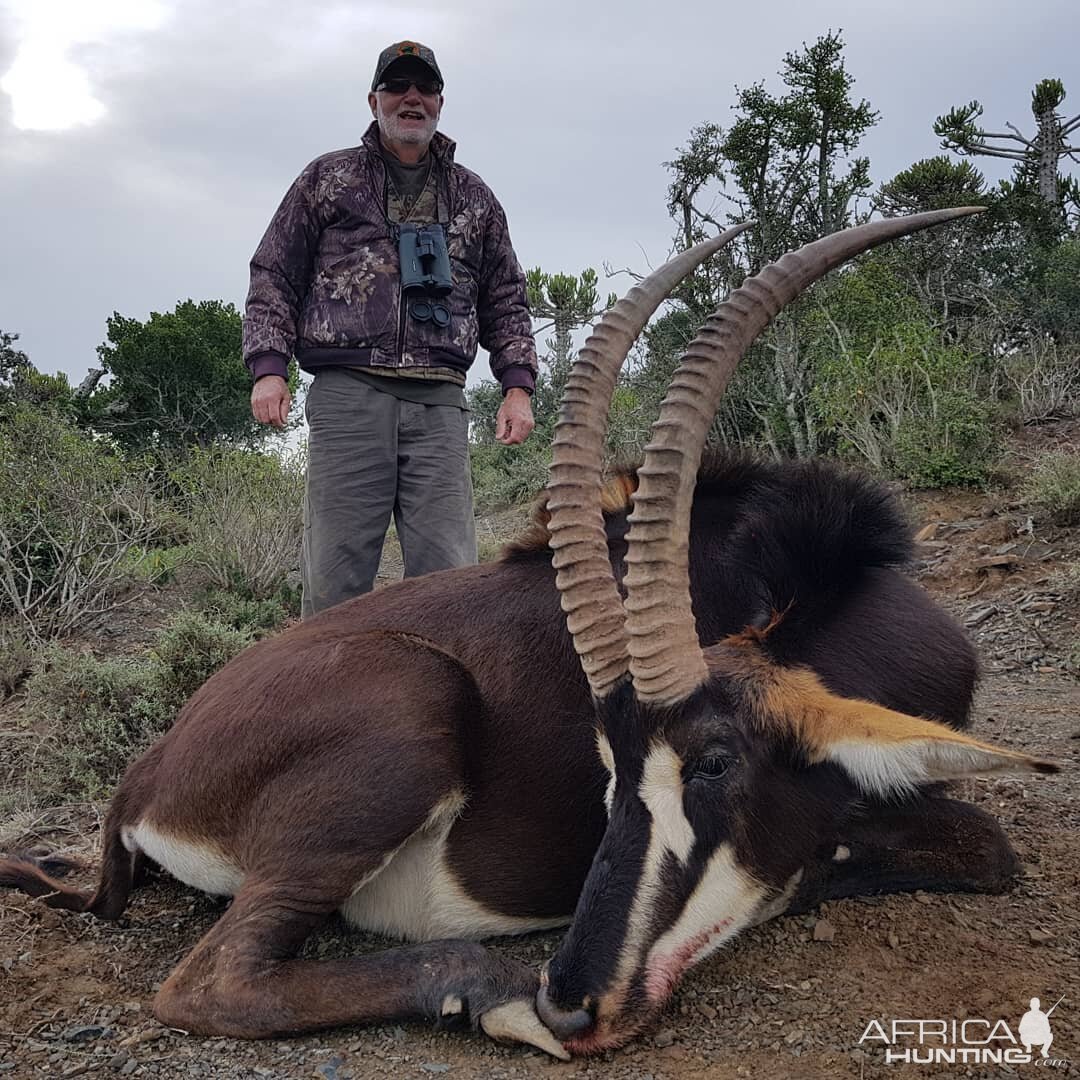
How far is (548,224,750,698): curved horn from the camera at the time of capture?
2.84 metres

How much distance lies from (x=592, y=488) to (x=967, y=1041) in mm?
1709

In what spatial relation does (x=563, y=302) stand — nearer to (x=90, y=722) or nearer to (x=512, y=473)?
(x=512, y=473)

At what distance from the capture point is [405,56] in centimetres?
505

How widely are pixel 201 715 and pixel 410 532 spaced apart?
77.9 inches

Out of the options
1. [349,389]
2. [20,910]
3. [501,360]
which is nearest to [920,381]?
[501,360]

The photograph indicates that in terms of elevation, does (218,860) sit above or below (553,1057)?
above

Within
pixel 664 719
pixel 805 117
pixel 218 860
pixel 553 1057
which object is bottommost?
pixel 553 1057

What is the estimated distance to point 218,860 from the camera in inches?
130

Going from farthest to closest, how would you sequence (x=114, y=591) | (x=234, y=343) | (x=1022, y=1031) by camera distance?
(x=234, y=343) → (x=114, y=591) → (x=1022, y=1031)

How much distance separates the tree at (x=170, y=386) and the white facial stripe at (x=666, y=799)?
21.0 meters

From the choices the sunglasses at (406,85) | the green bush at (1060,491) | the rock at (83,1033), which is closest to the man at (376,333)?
the sunglasses at (406,85)

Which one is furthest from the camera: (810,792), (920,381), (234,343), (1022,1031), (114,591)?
(234,343)

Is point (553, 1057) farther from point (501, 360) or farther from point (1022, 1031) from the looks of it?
point (501, 360)

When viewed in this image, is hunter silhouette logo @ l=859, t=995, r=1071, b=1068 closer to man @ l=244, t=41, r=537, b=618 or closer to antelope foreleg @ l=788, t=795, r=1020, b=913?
antelope foreleg @ l=788, t=795, r=1020, b=913
